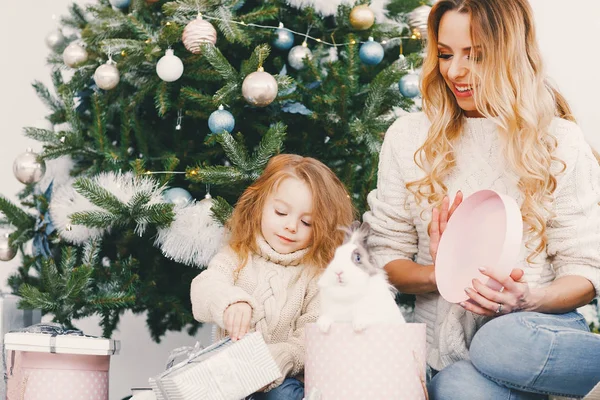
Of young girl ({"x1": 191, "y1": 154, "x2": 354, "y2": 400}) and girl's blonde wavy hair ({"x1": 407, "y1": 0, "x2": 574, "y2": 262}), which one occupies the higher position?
girl's blonde wavy hair ({"x1": 407, "y1": 0, "x2": 574, "y2": 262})

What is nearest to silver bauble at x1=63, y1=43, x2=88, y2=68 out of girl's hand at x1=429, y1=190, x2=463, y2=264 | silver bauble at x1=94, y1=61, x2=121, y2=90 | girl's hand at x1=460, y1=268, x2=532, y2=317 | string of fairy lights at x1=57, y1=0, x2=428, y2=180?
string of fairy lights at x1=57, y1=0, x2=428, y2=180

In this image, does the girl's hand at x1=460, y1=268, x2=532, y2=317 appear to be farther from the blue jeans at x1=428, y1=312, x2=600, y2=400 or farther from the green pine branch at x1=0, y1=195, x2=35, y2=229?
A: the green pine branch at x1=0, y1=195, x2=35, y2=229

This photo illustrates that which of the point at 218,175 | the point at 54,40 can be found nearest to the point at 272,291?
the point at 218,175

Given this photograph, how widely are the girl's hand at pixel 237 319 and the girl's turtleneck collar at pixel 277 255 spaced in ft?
0.65

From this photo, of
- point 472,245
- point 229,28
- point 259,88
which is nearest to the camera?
point 472,245

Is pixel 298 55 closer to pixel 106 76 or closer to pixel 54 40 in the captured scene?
pixel 106 76

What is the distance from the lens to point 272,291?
5.24 feet

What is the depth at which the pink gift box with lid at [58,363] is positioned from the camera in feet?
5.17

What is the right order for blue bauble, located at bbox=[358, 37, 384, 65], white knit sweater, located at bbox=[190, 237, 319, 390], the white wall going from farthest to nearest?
the white wall → blue bauble, located at bbox=[358, 37, 384, 65] → white knit sweater, located at bbox=[190, 237, 319, 390]

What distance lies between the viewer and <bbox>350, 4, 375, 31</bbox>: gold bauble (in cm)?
192

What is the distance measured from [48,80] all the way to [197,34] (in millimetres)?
1348

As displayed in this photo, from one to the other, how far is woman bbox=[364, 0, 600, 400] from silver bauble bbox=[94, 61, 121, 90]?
2.35 ft

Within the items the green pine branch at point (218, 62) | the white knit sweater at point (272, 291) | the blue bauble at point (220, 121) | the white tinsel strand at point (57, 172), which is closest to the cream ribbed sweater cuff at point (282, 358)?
the white knit sweater at point (272, 291)

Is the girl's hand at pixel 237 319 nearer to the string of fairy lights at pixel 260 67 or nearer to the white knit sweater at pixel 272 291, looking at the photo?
the white knit sweater at pixel 272 291
